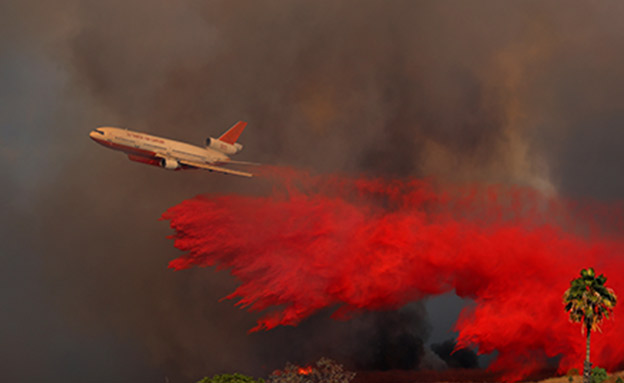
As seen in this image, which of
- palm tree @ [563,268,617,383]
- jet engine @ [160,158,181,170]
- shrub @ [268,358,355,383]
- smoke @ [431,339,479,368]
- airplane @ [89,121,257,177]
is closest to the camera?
palm tree @ [563,268,617,383]

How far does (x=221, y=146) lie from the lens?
2122 inches

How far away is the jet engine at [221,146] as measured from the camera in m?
53.0

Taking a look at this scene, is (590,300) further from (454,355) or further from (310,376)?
(454,355)

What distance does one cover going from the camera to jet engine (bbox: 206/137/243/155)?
174 ft

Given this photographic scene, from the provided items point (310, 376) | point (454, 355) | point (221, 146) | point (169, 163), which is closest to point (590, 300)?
point (310, 376)

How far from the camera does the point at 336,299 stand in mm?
58062

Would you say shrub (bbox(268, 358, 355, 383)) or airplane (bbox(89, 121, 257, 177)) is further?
shrub (bbox(268, 358, 355, 383))

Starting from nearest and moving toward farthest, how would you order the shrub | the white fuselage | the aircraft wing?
the white fuselage < the aircraft wing < the shrub

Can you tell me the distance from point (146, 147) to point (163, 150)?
149 centimetres

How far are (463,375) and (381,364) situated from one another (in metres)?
10.4

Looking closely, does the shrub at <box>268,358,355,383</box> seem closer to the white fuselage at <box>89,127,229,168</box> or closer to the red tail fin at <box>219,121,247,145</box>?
the white fuselage at <box>89,127,229,168</box>

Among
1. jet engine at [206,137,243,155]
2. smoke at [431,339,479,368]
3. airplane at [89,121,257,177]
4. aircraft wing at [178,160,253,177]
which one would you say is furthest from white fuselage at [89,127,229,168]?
smoke at [431,339,479,368]

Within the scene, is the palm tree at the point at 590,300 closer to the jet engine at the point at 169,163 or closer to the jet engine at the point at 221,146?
the jet engine at the point at 221,146

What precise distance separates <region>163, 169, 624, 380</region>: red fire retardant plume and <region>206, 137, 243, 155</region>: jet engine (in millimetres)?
4705
